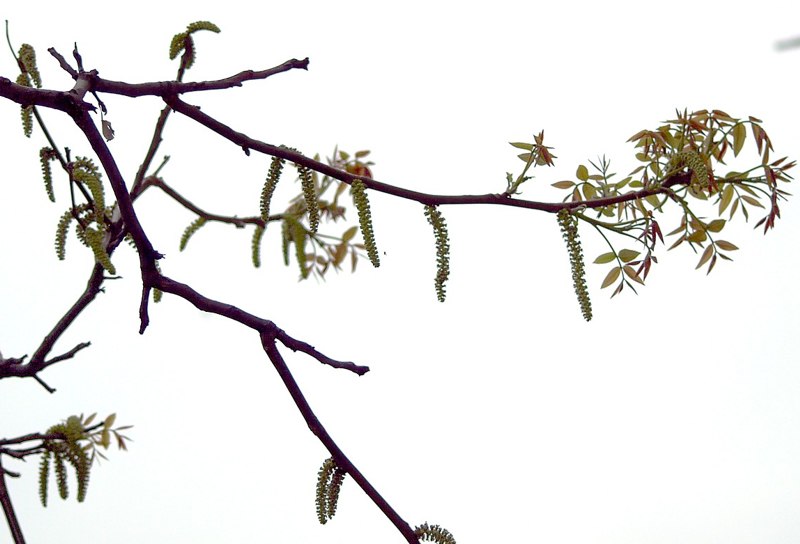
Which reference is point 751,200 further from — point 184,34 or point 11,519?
point 11,519

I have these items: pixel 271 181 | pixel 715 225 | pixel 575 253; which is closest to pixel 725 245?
pixel 715 225

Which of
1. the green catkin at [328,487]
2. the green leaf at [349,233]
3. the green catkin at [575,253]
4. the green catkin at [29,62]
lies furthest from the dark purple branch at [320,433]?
the green leaf at [349,233]

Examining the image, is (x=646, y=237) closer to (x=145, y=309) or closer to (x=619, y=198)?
(x=619, y=198)

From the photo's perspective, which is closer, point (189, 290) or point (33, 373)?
point (189, 290)

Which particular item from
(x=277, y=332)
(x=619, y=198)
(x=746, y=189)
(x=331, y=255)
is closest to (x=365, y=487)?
(x=277, y=332)

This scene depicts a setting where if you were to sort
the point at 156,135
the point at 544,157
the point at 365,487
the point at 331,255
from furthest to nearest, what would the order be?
the point at 331,255, the point at 156,135, the point at 544,157, the point at 365,487

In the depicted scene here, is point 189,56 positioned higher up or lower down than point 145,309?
higher up

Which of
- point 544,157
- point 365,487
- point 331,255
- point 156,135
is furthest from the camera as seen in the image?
point 331,255
